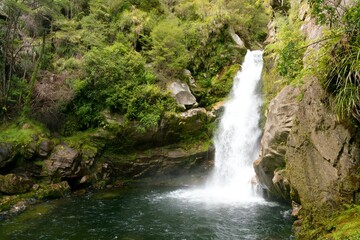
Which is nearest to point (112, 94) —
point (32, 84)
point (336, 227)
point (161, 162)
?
point (32, 84)

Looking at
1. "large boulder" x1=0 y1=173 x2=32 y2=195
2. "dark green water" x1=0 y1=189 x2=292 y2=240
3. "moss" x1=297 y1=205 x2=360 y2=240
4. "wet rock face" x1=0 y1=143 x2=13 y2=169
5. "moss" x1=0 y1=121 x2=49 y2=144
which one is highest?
"moss" x1=0 y1=121 x2=49 y2=144

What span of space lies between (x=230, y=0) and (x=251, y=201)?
16.7m

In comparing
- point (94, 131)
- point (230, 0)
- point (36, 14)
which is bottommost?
point (94, 131)

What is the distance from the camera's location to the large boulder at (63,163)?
15242 millimetres

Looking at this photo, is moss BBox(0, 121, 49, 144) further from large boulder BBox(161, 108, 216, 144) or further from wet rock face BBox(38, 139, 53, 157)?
large boulder BBox(161, 108, 216, 144)

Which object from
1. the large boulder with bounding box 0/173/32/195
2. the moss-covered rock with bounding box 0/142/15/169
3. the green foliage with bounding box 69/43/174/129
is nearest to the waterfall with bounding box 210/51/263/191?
the green foliage with bounding box 69/43/174/129

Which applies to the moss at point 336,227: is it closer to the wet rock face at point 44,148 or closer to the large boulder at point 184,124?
the large boulder at point 184,124

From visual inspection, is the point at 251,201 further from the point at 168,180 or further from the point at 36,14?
the point at 36,14

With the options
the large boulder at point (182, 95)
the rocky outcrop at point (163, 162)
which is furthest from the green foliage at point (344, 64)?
the rocky outcrop at point (163, 162)

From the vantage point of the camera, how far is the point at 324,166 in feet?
23.2

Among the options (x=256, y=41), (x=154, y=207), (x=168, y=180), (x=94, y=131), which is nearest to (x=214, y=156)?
(x=168, y=180)

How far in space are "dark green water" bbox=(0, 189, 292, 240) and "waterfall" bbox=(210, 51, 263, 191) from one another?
320 cm

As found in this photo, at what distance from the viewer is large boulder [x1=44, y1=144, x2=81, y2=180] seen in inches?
600

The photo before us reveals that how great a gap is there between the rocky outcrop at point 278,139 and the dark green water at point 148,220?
4.60ft
